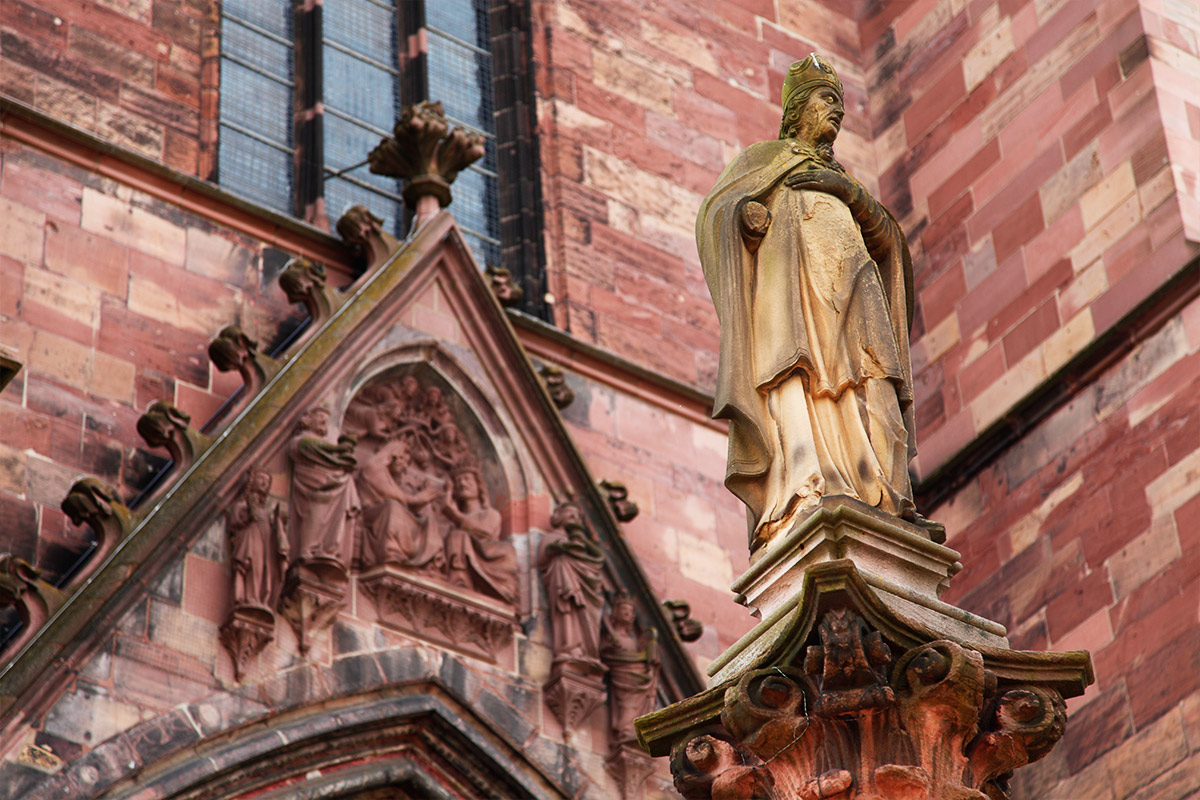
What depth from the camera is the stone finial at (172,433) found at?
29.9 ft

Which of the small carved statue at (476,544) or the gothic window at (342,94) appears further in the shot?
the gothic window at (342,94)

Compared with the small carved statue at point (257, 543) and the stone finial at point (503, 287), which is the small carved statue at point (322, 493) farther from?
the stone finial at point (503, 287)

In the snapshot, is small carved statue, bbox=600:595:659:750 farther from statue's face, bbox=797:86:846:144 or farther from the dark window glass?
statue's face, bbox=797:86:846:144

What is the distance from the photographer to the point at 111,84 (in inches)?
416

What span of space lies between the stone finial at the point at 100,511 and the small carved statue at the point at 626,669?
2127mm

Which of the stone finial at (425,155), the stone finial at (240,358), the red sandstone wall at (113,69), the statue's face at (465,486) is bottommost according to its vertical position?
the statue's face at (465,486)

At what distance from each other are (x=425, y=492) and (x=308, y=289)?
104 centimetres

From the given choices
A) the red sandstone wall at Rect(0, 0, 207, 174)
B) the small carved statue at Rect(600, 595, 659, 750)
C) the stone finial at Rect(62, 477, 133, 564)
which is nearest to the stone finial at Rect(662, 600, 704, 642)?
the small carved statue at Rect(600, 595, 659, 750)

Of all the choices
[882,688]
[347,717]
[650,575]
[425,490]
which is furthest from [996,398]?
[882,688]

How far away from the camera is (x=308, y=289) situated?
Result: 10.0m

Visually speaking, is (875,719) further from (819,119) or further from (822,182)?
(819,119)

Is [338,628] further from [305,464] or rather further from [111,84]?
[111,84]

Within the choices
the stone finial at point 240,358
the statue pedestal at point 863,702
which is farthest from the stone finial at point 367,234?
the statue pedestal at point 863,702

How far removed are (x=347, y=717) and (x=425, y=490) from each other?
3.83ft
